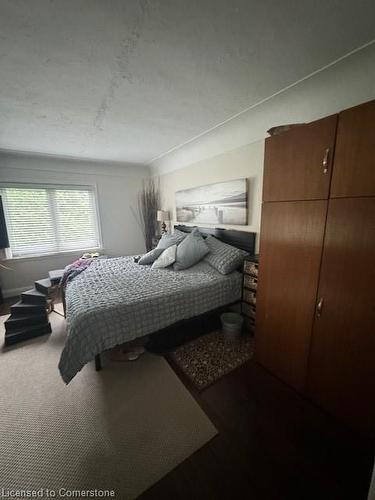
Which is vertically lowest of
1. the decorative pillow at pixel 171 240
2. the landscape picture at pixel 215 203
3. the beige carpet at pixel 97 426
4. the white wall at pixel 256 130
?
the beige carpet at pixel 97 426

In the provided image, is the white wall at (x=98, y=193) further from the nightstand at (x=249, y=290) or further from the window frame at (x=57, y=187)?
the nightstand at (x=249, y=290)

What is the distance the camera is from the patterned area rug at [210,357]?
1840 millimetres

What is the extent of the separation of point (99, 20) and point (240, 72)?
1041 millimetres

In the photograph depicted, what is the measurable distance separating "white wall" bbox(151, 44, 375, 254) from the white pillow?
3.30 ft

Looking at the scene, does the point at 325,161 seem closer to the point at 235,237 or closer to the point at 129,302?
the point at 235,237

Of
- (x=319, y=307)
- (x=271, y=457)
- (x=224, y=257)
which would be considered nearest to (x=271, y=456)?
(x=271, y=457)

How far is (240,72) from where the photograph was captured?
160cm

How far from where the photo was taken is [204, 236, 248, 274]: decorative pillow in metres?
2.52

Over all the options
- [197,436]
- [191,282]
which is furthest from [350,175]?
[197,436]

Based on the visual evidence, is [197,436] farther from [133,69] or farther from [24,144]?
[24,144]

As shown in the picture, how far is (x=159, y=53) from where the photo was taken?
139 centimetres

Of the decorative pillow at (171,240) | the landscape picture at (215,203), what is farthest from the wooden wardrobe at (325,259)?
the decorative pillow at (171,240)

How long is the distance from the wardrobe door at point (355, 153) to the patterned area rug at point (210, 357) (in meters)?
1.71

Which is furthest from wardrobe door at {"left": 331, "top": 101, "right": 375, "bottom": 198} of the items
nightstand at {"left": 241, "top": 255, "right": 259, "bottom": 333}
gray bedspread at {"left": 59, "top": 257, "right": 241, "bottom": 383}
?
gray bedspread at {"left": 59, "top": 257, "right": 241, "bottom": 383}
